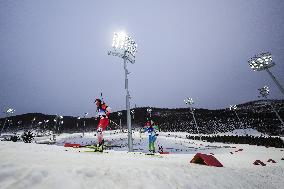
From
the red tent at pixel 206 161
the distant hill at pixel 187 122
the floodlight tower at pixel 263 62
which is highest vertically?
the distant hill at pixel 187 122

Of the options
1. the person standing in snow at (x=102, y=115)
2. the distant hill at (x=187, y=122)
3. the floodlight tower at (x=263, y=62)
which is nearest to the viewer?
the person standing in snow at (x=102, y=115)

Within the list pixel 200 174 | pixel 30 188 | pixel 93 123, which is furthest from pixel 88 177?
pixel 93 123

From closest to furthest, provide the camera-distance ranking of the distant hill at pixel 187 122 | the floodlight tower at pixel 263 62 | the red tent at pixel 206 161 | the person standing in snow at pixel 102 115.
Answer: the red tent at pixel 206 161 < the person standing in snow at pixel 102 115 < the floodlight tower at pixel 263 62 < the distant hill at pixel 187 122

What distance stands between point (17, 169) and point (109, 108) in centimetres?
684

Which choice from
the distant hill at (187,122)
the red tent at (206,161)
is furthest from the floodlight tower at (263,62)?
the distant hill at (187,122)

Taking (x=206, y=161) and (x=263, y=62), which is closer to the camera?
(x=206, y=161)

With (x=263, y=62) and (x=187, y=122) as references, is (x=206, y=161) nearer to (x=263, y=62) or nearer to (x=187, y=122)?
(x=263, y=62)

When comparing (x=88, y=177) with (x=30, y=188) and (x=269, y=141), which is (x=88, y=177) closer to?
(x=30, y=188)

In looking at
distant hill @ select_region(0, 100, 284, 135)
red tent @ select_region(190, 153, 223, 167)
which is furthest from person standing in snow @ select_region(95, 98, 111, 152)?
distant hill @ select_region(0, 100, 284, 135)

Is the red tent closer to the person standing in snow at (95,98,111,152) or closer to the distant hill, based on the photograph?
the person standing in snow at (95,98,111,152)

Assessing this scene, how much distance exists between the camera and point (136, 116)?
133125 millimetres

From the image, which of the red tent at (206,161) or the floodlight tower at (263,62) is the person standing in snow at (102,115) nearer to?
the red tent at (206,161)

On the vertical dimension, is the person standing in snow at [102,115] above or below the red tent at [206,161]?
above

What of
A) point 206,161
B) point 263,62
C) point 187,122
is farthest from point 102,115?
point 187,122
